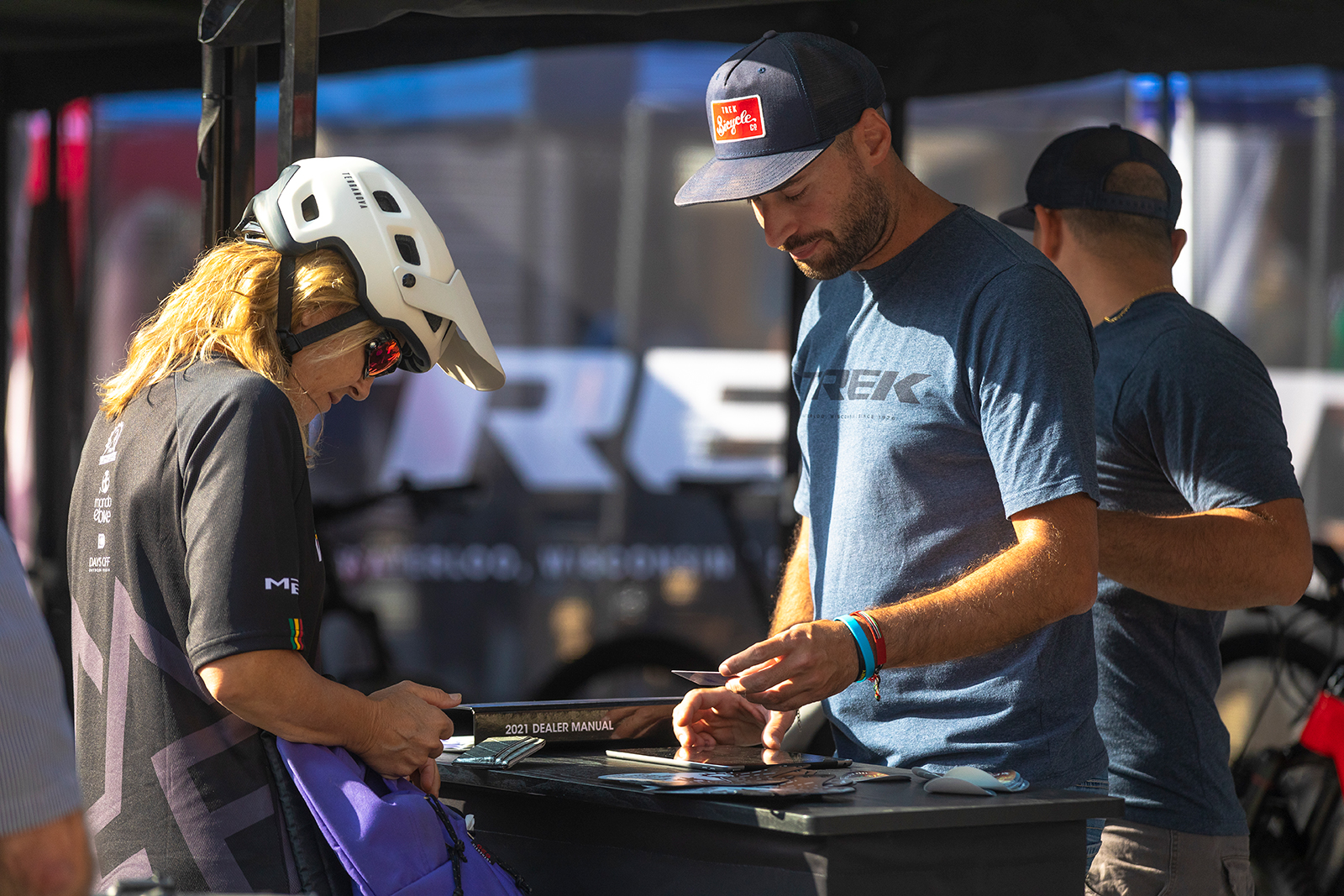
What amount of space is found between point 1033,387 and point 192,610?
120 centimetres

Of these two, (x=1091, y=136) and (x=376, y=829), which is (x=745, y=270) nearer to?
(x=1091, y=136)

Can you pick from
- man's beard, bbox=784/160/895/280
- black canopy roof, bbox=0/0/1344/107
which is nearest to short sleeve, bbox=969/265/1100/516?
man's beard, bbox=784/160/895/280

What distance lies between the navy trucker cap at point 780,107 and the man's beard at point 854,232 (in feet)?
0.34

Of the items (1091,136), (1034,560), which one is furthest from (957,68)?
(1034,560)

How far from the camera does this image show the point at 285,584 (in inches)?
70.6

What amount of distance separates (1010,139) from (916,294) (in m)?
4.45

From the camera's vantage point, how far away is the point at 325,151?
255 inches

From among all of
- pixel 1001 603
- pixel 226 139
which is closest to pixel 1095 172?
pixel 1001 603

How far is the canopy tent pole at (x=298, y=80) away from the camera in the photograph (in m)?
2.62

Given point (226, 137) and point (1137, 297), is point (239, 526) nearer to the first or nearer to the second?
point (226, 137)

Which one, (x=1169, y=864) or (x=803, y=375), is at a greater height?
(x=803, y=375)

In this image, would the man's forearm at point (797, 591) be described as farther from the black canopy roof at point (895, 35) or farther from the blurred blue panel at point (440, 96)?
the blurred blue panel at point (440, 96)

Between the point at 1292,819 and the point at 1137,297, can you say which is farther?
the point at 1292,819

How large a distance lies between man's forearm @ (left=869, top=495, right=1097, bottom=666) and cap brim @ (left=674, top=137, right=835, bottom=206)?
664 mm
